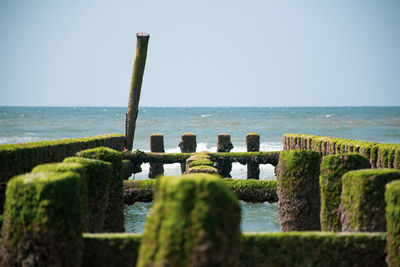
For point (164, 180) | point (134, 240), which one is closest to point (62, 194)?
point (134, 240)

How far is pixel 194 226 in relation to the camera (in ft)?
12.1

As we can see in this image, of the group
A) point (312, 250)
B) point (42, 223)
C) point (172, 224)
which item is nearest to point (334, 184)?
point (312, 250)

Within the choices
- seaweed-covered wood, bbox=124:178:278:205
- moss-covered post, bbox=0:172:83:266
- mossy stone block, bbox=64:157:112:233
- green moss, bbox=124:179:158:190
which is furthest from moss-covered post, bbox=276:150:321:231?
moss-covered post, bbox=0:172:83:266

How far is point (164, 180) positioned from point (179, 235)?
1.51 ft

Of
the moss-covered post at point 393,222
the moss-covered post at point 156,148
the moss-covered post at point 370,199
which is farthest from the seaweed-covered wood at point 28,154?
the moss-covered post at point 393,222

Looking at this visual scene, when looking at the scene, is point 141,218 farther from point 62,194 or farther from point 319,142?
point 62,194

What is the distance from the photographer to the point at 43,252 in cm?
473

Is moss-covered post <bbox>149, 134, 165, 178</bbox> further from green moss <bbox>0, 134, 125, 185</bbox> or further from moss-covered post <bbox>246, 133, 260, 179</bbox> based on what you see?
green moss <bbox>0, 134, 125, 185</bbox>

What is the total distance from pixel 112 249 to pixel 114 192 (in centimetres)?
173

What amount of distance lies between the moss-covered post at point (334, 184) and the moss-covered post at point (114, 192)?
9.52ft

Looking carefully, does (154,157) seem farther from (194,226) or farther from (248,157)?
(194,226)

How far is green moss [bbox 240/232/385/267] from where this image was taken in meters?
5.30

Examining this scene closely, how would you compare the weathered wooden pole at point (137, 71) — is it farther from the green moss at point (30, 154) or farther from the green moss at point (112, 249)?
the green moss at point (112, 249)

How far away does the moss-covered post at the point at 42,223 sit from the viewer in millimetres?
4730
